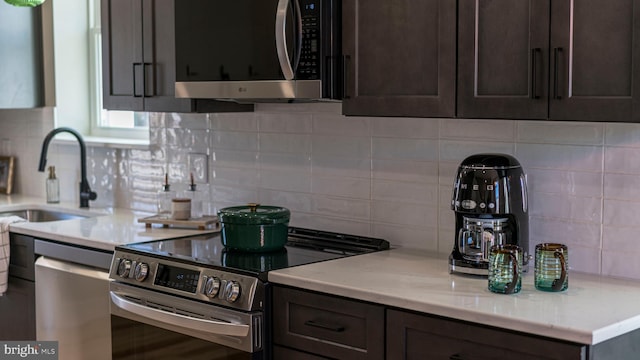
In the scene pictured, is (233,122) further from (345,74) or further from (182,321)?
(182,321)

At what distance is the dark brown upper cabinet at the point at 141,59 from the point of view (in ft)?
12.0

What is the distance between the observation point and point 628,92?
2.35 m

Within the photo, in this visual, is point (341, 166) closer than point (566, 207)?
No

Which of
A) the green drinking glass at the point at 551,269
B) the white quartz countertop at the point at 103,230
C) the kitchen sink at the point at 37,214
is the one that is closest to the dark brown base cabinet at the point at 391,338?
the green drinking glass at the point at 551,269

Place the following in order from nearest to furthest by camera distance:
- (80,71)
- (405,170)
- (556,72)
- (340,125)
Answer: (556,72), (405,170), (340,125), (80,71)

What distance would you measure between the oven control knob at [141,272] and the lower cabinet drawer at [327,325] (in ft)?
1.90

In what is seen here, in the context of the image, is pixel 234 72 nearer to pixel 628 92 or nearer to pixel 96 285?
pixel 96 285

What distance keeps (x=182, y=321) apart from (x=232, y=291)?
0.87ft

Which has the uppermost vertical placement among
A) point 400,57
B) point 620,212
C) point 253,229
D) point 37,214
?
point 400,57

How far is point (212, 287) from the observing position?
2.91 metres

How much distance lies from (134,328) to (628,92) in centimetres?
189

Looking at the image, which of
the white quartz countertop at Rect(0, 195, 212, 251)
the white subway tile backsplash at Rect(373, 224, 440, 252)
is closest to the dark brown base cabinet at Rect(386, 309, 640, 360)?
the white subway tile backsplash at Rect(373, 224, 440, 252)

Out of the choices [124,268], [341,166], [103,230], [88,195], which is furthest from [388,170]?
[88,195]

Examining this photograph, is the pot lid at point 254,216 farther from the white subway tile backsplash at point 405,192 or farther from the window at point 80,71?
the window at point 80,71
